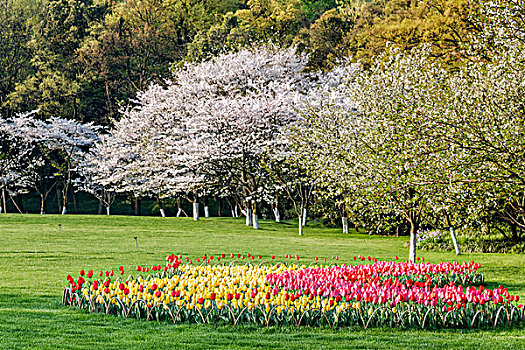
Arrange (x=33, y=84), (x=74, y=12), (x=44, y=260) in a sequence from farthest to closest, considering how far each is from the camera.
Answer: (x=74, y=12)
(x=33, y=84)
(x=44, y=260)

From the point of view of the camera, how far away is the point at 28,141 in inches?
1924

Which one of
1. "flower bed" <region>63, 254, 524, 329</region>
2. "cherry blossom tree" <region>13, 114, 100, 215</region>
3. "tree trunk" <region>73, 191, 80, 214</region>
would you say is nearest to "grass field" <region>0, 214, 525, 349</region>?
"flower bed" <region>63, 254, 524, 329</region>

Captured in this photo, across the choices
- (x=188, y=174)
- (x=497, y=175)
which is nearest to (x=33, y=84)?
(x=188, y=174)

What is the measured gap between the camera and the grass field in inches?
333

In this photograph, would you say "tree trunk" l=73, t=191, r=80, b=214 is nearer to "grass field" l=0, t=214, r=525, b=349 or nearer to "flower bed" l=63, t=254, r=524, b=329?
"grass field" l=0, t=214, r=525, b=349

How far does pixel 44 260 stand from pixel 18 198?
38.9 metres

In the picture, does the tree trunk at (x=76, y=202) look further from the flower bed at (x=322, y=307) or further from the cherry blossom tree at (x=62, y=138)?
the flower bed at (x=322, y=307)

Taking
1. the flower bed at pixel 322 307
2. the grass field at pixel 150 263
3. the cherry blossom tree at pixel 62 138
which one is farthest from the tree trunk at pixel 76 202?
the flower bed at pixel 322 307

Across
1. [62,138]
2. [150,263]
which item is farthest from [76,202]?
[150,263]

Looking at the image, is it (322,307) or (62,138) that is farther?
(62,138)

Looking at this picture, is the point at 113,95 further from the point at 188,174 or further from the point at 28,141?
the point at 188,174

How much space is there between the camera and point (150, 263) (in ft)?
60.4

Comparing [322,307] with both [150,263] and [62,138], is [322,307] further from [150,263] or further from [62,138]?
[62,138]

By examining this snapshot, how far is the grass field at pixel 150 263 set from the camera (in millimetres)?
8461
